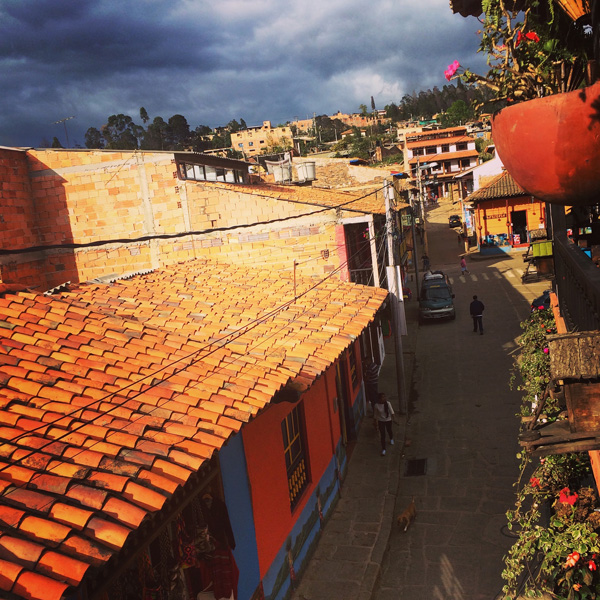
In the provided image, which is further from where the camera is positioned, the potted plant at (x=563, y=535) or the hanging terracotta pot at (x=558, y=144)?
the potted plant at (x=563, y=535)

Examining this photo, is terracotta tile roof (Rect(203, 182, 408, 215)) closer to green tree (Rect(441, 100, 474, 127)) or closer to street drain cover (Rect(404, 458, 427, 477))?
street drain cover (Rect(404, 458, 427, 477))

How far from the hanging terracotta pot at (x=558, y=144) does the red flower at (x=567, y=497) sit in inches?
135

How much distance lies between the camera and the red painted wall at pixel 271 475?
298 inches

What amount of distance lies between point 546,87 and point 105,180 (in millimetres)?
13702

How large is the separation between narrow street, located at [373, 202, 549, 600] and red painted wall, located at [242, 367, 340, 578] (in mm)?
1818

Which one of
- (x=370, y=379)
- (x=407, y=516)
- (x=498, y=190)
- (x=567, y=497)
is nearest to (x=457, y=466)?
(x=407, y=516)

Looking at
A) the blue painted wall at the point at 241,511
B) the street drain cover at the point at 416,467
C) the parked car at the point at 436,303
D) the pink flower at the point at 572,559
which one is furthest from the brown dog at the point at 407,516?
the parked car at the point at 436,303

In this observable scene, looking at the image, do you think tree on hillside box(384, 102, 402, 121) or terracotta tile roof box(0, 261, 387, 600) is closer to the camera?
terracotta tile roof box(0, 261, 387, 600)

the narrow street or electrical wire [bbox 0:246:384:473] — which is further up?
electrical wire [bbox 0:246:384:473]

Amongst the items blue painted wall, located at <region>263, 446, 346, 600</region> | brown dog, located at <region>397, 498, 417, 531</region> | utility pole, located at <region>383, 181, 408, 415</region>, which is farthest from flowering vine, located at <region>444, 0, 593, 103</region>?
utility pole, located at <region>383, 181, 408, 415</region>

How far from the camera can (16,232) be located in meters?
14.8

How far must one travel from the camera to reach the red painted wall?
7570mm

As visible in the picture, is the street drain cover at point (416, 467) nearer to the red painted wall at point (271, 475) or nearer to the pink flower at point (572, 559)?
the red painted wall at point (271, 475)

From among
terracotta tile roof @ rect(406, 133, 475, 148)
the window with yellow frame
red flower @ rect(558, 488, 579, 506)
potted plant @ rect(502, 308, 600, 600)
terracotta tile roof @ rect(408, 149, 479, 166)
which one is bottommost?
the window with yellow frame
